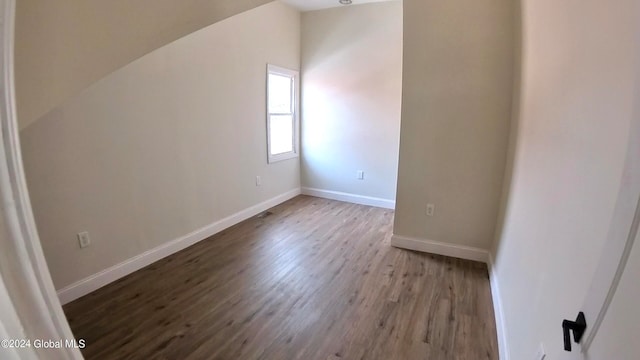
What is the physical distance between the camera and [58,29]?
114 centimetres

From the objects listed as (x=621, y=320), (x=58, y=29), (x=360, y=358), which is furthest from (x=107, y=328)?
(x=621, y=320)

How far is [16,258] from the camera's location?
0.52m

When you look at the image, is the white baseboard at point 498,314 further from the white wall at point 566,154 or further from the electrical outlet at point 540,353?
the electrical outlet at point 540,353

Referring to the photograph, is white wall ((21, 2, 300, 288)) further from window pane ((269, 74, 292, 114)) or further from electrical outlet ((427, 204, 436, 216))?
electrical outlet ((427, 204, 436, 216))

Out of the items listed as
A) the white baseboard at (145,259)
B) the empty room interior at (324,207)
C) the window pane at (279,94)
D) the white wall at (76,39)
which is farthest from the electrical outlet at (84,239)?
the window pane at (279,94)

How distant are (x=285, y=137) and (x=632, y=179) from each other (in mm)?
4553

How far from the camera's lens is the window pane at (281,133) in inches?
183

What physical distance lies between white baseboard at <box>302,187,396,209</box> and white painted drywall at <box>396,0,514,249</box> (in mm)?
1440

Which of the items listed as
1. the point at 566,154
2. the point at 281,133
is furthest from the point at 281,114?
the point at 566,154

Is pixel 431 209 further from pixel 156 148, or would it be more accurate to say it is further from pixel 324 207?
pixel 156 148

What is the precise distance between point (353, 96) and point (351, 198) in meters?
1.60

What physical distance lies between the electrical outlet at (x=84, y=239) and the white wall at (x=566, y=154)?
2952mm

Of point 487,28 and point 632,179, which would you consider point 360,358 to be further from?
point 487,28

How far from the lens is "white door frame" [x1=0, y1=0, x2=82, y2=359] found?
0.51 m
